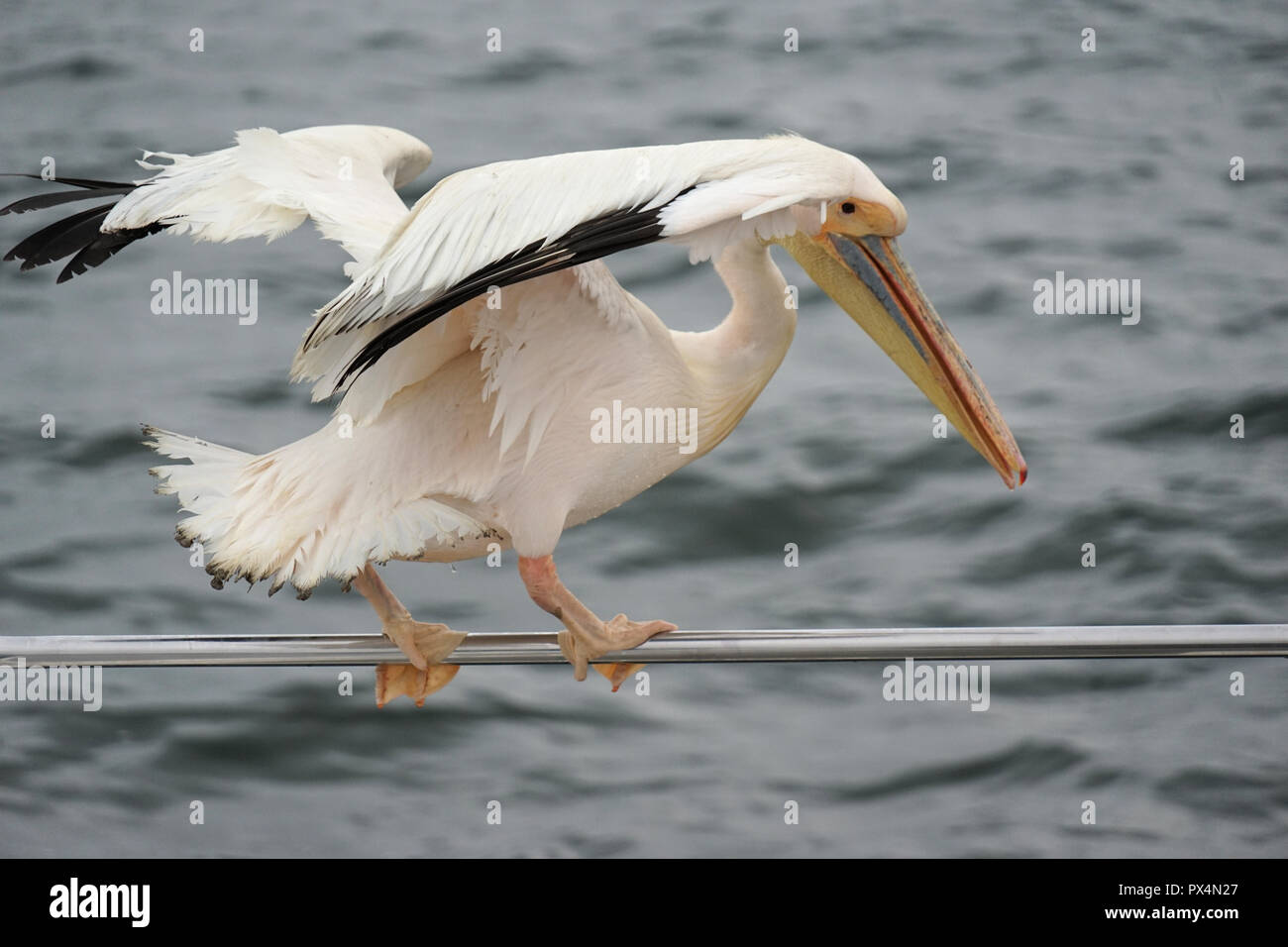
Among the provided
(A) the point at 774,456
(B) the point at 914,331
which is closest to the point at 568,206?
(B) the point at 914,331

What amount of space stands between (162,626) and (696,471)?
6.90 ft

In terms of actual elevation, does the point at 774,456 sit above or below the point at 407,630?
above

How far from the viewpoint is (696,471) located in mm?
5879

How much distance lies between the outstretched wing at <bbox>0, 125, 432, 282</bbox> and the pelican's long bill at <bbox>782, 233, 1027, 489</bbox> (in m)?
0.66

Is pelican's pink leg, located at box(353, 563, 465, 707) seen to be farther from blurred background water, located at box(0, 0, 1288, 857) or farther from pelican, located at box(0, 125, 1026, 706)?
blurred background water, located at box(0, 0, 1288, 857)

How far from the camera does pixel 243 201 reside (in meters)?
2.17

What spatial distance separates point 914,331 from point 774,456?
362 cm

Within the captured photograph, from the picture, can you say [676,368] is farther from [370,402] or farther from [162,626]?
[162,626]

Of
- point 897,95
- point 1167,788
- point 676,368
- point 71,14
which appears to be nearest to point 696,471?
point 1167,788

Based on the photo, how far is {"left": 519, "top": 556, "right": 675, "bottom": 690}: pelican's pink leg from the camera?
221 centimetres

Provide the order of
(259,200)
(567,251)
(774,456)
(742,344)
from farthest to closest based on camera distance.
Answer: (774,456), (742,344), (259,200), (567,251)

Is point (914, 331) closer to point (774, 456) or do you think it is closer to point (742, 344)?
point (742, 344)

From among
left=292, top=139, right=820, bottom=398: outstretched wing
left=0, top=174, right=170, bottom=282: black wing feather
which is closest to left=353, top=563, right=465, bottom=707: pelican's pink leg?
left=292, top=139, right=820, bottom=398: outstretched wing

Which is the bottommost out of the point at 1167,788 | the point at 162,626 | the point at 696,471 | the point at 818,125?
the point at 1167,788
